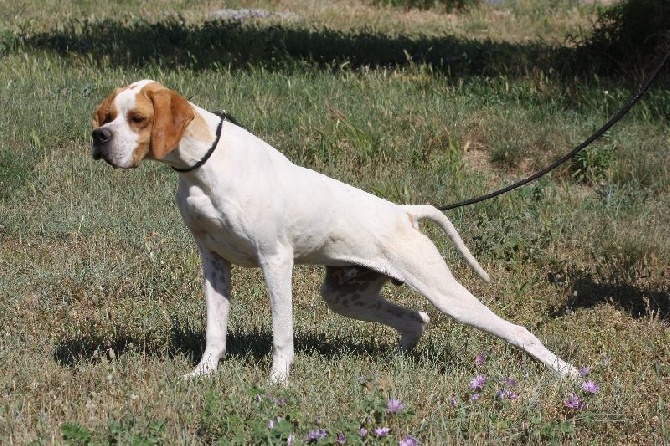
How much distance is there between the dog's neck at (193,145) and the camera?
4934mm

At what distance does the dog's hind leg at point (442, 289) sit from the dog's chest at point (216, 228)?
0.78 m

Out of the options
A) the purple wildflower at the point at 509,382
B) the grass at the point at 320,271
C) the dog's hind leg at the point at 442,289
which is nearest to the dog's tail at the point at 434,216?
the dog's hind leg at the point at 442,289

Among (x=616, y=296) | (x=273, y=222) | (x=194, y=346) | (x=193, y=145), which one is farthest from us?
(x=616, y=296)

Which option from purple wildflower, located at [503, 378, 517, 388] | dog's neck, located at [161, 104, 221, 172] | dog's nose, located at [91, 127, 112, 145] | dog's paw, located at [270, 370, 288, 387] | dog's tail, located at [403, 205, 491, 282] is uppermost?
dog's nose, located at [91, 127, 112, 145]

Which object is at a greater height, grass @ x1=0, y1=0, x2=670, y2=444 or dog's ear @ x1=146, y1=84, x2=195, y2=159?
dog's ear @ x1=146, y1=84, x2=195, y2=159

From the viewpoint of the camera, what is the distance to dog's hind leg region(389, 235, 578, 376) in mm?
5406

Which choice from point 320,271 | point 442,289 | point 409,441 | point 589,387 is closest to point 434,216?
point 442,289

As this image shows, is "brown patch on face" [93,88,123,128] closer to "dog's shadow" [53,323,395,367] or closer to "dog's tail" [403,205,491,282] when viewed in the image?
"dog's shadow" [53,323,395,367]

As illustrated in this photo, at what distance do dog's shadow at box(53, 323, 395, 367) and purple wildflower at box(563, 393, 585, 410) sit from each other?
1.29m

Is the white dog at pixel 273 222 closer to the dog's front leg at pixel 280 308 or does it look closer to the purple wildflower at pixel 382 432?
the dog's front leg at pixel 280 308

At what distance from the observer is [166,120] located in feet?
15.8

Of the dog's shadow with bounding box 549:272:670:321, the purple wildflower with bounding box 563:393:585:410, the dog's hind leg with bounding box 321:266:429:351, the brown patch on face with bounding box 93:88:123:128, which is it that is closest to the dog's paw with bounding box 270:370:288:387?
the dog's hind leg with bounding box 321:266:429:351

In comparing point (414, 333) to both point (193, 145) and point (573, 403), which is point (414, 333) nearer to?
point (573, 403)

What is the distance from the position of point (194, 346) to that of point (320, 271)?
1807 millimetres
